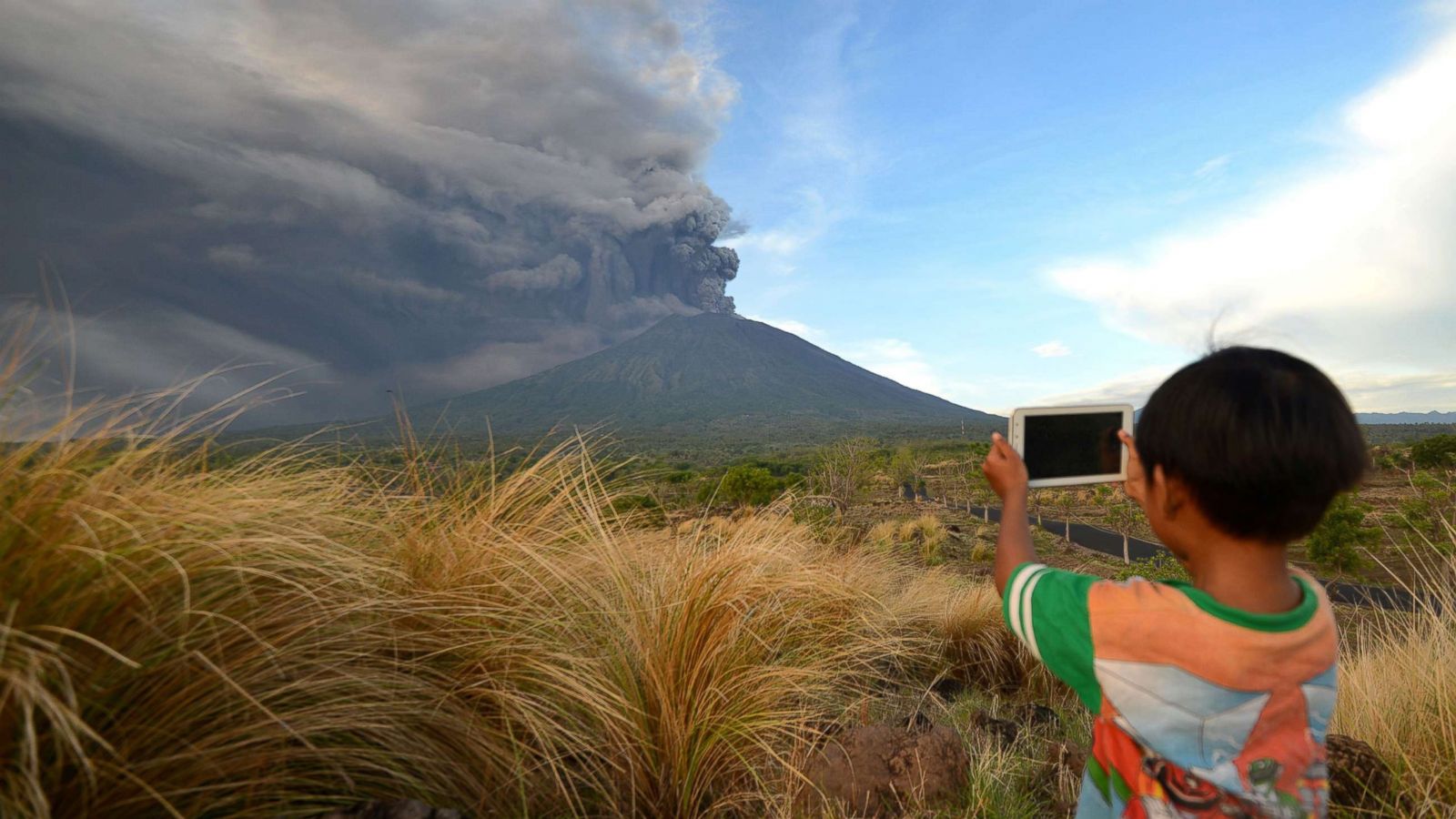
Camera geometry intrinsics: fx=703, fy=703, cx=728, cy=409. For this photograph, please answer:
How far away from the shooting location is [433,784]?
1.78m

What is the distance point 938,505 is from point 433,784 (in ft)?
114

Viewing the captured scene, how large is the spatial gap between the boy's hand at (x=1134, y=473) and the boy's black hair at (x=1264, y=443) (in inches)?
5.3

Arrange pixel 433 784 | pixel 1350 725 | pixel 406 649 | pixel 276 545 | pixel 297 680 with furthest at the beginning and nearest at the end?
pixel 1350 725 < pixel 406 649 < pixel 276 545 < pixel 433 784 < pixel 297 680

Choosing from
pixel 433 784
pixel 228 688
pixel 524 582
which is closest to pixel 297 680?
pixel 228 688

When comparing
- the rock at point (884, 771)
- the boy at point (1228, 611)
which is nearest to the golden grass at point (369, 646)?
the rock at point (884, 771)

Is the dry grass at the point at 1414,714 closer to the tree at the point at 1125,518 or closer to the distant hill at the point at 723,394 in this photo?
the tree at the point at 1125,518

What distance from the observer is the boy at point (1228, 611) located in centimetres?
→ 112

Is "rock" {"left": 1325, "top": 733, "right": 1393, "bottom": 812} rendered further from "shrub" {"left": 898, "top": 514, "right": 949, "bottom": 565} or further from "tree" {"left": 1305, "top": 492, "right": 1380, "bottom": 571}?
"tree" {"left": 1305, "top": 492, "right": 1380, "bottom": 571}

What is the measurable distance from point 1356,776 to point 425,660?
9.56ft

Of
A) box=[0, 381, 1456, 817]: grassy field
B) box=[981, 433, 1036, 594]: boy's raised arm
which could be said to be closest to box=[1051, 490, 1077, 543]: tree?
box=[0, 381, 1456, 817]: grassy field

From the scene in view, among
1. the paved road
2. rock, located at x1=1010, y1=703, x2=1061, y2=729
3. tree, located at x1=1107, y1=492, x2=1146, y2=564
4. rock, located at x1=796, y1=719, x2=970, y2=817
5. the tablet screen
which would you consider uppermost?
the tablet screen

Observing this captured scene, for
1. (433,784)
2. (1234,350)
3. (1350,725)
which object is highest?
(1234,350)

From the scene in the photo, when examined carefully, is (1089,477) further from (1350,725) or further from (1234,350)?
(1350,725)

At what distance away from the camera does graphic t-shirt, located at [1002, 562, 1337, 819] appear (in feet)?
3.80
